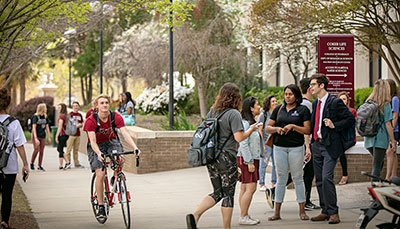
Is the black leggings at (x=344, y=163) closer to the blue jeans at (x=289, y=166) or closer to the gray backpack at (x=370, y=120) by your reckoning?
the gray backpack at (x=370, y=120)

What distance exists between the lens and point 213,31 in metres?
27.8

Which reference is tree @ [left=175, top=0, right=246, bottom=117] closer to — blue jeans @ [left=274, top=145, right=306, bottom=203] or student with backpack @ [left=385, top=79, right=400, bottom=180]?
student with backpack @ [left=385, top=79, right=400, bottom=180]

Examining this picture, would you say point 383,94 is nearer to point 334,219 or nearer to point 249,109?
point 249,109

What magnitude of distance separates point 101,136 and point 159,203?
282 cm

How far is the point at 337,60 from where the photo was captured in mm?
13539

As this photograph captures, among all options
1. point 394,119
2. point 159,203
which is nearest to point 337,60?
point 394,119

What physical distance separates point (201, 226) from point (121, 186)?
1.27m

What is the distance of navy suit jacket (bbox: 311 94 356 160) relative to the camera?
8.77m

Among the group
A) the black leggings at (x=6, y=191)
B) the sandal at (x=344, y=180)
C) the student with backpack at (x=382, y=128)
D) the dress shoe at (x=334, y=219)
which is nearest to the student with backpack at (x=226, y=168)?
the dress shoe at (x=334, y=219)

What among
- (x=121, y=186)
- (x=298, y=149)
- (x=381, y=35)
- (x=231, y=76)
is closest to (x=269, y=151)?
(x=298, y=149)

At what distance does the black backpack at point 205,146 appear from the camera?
755 centimetres

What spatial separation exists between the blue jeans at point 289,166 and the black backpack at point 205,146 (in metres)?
1.52

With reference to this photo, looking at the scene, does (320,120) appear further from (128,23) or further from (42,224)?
(128,23)

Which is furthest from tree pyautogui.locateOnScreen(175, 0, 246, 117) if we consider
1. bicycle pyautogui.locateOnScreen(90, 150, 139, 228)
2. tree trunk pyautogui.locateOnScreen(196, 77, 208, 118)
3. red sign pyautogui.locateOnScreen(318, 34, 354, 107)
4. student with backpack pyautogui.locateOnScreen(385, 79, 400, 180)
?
bicycle pyautogui.locateOnScreen(90, 150, 139, 228)
